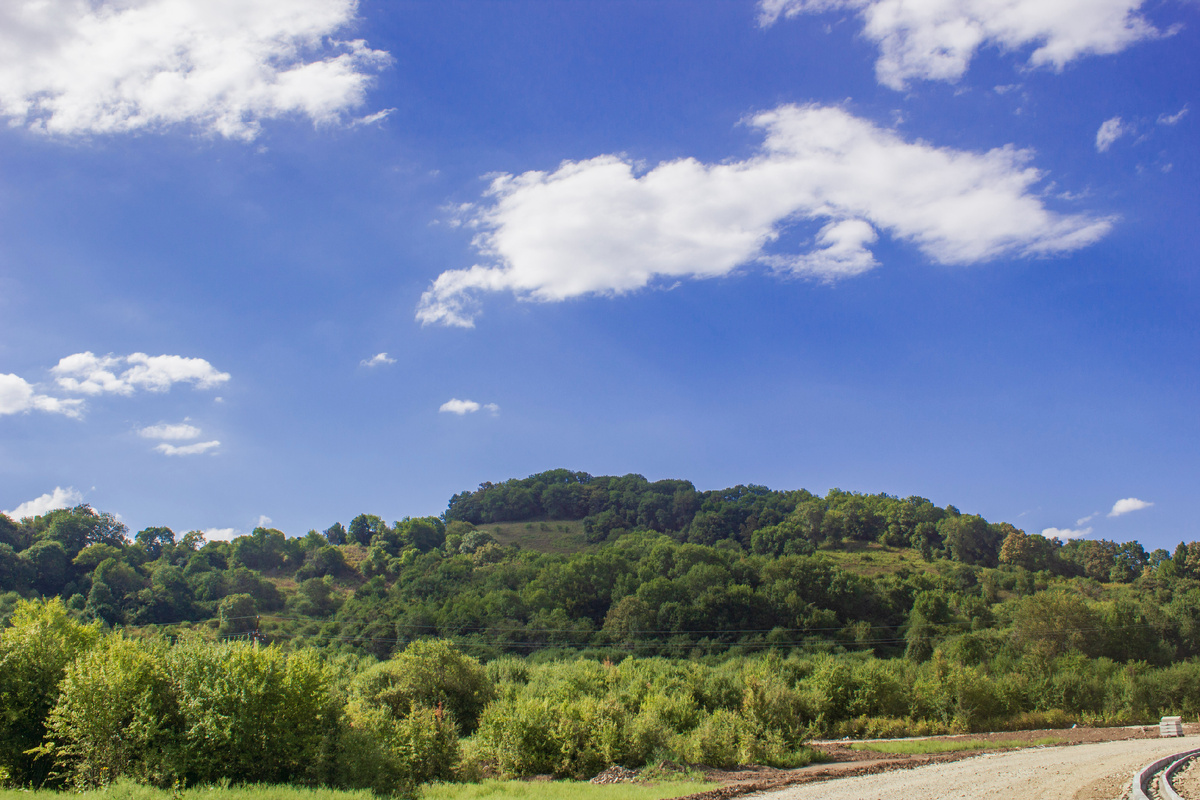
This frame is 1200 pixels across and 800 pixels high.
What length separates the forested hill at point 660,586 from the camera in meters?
67.3

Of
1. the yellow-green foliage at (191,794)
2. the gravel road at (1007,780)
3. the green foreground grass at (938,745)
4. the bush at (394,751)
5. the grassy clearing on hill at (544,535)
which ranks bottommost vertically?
the green foreground grass at (938,745)

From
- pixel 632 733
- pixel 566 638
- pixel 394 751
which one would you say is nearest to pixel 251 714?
pixel 394 751

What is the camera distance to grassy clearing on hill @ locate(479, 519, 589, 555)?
122750 mm

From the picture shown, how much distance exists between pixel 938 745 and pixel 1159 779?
13.3m

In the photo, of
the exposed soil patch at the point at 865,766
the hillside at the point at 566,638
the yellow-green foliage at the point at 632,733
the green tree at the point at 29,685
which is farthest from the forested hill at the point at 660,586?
the green tree at the point at 29,685

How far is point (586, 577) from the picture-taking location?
82.2 meters

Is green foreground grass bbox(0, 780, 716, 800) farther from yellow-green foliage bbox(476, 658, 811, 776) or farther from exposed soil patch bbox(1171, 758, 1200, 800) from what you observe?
exposed soil patch bbox(1171, 758, 1200, 800)

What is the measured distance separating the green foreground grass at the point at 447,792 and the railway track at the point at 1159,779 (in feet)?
38.9

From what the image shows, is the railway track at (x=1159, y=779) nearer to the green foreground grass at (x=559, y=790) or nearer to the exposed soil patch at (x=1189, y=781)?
the exposed soil patch at (x=1189, y=781)

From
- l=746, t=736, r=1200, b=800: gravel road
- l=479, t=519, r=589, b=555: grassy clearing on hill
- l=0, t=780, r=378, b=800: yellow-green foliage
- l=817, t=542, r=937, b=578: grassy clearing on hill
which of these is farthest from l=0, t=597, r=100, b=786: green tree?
l=479, t=519, r=589, b=555: grassy clearing on hill

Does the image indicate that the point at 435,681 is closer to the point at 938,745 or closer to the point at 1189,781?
the point at 938,745

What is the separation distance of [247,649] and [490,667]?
33996mm

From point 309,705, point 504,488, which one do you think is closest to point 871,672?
point 309,705

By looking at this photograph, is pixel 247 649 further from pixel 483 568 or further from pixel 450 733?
pixel 483 568
